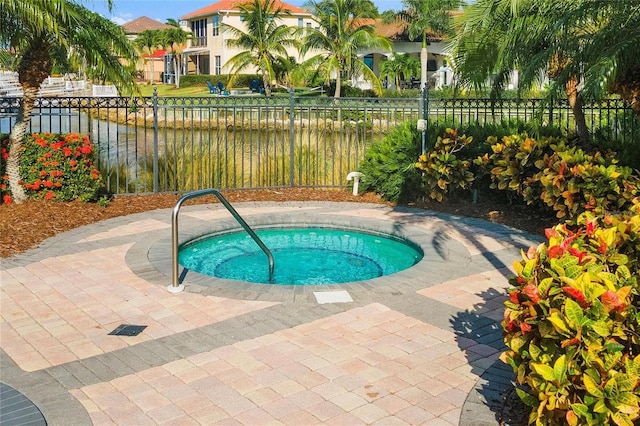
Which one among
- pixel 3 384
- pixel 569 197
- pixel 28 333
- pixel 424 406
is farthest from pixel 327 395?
A: pixel 569 197

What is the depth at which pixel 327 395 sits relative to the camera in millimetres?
4473

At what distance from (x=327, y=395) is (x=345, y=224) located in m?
5.76

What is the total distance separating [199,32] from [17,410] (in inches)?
2319

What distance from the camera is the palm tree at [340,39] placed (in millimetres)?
34934

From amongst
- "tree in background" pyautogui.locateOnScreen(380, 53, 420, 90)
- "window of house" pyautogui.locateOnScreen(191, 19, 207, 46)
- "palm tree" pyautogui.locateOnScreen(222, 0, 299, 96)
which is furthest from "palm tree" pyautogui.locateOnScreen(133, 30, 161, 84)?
"tree in background" pyautogui.locateOnScreen(380, 53, 420, 90)

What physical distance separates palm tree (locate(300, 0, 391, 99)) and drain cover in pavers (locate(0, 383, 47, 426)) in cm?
3129

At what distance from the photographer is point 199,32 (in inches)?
2352

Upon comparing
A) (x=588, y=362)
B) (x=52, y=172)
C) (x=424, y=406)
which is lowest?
(x=424, y=406)

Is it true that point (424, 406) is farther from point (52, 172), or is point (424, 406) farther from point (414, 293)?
point (52, 172)

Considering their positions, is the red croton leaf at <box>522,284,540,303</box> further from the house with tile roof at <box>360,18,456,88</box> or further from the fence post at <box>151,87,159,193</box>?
the house with tile roof at <box>360,18,456,88</box>

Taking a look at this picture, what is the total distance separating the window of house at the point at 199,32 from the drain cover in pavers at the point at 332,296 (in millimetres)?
55084

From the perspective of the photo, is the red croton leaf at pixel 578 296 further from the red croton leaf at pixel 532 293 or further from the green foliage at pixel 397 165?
the green foliage at pixel 397 165

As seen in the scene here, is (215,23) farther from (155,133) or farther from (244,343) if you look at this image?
(244,343)

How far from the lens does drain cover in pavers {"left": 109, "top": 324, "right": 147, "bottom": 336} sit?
18.4 ft
